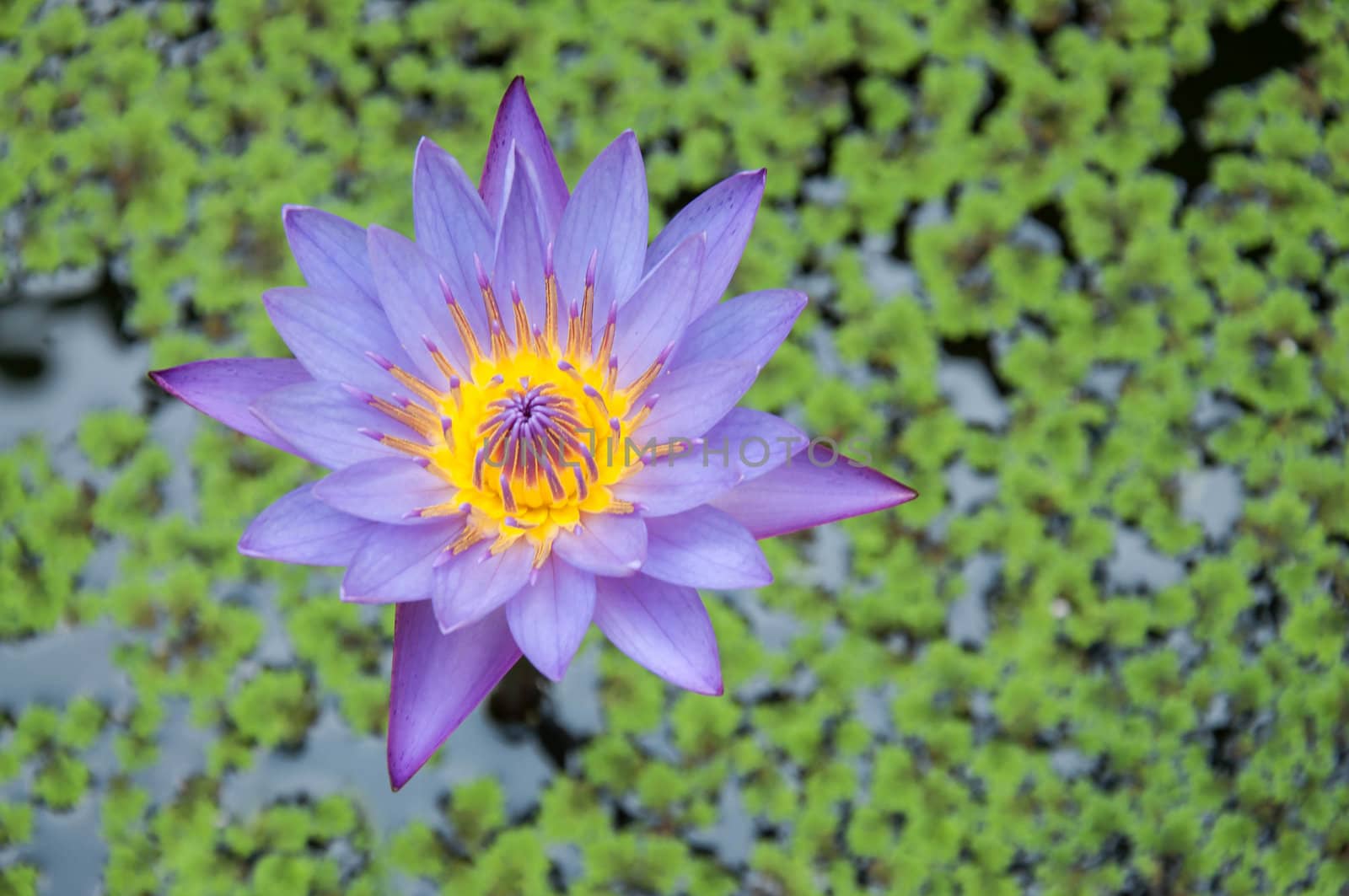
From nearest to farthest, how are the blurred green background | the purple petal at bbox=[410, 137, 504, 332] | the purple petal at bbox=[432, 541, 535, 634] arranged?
1. the purple petal at bbox=[432, 541, 535, 634]
2. the purple petal at bbox=[410, 137, 504, 332]
3. the blurred green background

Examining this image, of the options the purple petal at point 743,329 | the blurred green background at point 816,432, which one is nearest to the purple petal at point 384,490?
the purple petal at point 743,329

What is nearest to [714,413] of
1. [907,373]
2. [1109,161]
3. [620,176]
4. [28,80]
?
[620,176]

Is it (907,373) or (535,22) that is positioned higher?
(535,22)

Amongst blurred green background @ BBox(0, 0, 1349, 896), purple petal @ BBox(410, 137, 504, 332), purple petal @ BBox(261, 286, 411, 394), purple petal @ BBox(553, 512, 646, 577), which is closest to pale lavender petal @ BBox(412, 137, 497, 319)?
purple petal @ BBox(410, 137, 504, 332)

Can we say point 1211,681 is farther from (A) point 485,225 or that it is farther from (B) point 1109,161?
(A) point 485,225

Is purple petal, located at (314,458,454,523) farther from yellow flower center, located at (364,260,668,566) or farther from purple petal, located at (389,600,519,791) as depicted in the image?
purple petal, located at (389,600,519,791)
